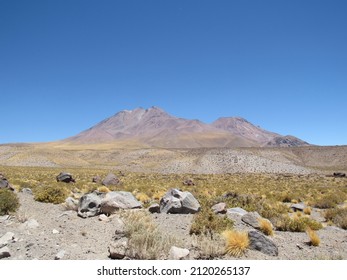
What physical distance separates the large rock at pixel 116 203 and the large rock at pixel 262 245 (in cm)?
657

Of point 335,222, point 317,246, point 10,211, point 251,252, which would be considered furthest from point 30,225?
point 335,222

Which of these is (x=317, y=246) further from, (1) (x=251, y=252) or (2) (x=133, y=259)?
(2) (x=133, y=259)

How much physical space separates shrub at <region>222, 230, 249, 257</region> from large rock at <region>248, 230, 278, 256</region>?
265 millimetres

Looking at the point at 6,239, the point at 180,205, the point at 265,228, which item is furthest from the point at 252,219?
the point at 6,239

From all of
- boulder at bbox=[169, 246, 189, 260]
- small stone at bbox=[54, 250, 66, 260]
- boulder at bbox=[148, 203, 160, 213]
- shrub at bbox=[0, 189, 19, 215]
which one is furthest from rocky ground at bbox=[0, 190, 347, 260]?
boulder at bbox=[148, 203, 160, 213]

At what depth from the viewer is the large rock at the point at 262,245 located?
9.20 meters

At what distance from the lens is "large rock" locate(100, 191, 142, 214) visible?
46.4 ft

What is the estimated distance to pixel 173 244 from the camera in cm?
891

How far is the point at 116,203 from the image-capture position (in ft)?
47.3

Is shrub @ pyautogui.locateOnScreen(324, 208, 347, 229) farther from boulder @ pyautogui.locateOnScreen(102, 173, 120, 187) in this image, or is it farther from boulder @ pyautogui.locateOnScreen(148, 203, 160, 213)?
boulder @ pyautogui.locateOnScreen(102, 173, 120, 187)

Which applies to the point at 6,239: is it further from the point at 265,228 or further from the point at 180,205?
the point at 265,228

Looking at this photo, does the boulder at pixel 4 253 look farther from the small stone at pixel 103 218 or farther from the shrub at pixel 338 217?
the shrub at pixel 338 217

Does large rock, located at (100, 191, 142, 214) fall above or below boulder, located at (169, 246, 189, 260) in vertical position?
above
